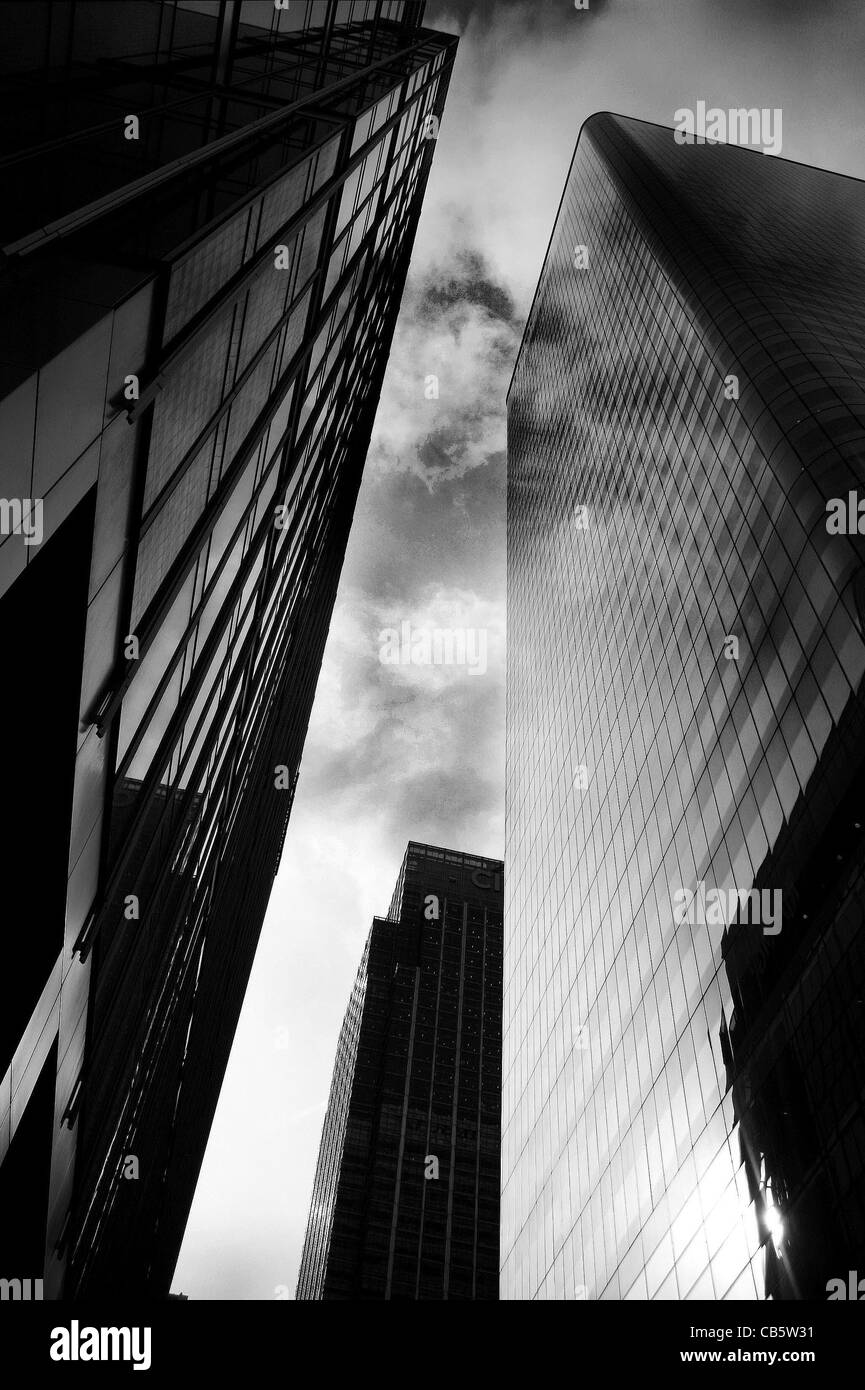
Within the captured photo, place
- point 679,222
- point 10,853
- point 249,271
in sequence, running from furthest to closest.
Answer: point 679,222 < point 249,271 < point 10,853

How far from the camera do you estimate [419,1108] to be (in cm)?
13950

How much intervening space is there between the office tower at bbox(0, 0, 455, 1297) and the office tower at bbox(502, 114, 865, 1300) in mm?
20396

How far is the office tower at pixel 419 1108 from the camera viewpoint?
124 meters

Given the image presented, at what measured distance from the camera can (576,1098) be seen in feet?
193

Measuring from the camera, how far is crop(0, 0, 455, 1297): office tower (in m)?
9.28

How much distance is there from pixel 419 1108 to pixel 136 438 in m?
143

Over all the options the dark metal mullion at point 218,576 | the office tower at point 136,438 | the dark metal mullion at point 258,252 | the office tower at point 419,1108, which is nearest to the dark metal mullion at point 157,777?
the office tower at point 136,438

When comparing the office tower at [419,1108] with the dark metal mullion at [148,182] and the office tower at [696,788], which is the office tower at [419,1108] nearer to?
the office tower at [696,788]

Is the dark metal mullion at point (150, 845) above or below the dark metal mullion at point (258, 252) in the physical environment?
below

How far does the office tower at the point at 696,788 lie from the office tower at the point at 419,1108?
174 feet

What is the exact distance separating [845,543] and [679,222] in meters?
46.0

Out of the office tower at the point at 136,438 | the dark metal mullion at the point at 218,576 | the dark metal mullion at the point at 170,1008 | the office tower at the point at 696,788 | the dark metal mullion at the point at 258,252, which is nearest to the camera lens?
the office tower at the point at 136,438

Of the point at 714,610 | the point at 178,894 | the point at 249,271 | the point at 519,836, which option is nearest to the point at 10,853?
the point at 249,271
